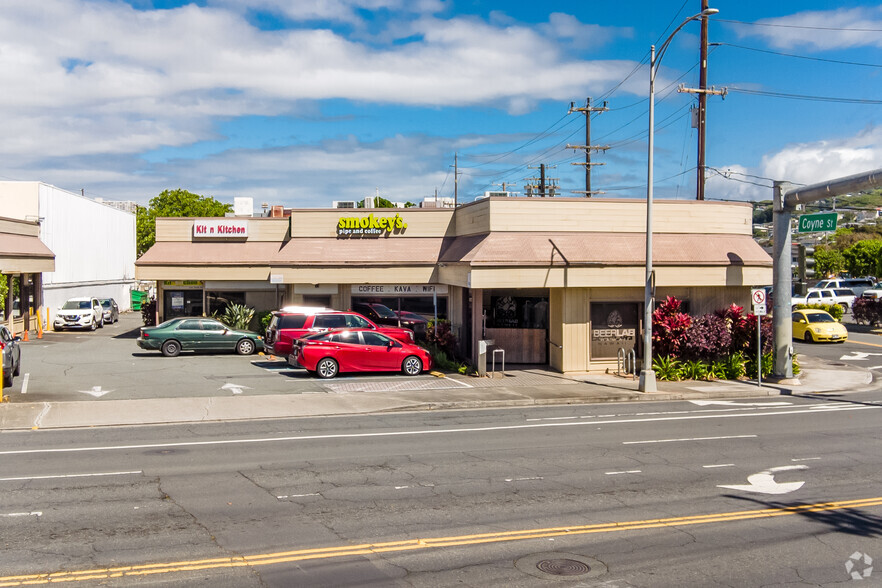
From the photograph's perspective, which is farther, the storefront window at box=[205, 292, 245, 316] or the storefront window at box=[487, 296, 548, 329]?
the storefront window at box=[205, 292, 245, 316]

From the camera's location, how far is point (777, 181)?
81.0 feet

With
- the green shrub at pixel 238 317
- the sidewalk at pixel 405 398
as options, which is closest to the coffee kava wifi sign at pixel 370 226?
the green shrub at pixel 238 317

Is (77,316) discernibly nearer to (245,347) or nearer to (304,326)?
(245,347)

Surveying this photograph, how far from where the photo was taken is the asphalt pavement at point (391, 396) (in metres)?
18.1

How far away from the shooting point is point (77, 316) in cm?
4178

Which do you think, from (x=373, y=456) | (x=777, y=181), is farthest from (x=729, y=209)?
(x=373, y=456)

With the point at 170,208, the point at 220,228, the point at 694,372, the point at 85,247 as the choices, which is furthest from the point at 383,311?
the point at 170,208

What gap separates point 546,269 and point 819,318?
66.9 feet

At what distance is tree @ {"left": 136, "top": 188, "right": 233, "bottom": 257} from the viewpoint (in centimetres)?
7694

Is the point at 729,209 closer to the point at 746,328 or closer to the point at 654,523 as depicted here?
the point at 746,328

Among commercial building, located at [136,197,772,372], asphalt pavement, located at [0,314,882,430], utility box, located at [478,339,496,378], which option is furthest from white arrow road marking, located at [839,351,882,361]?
utility box, located at [478,339,496,378]

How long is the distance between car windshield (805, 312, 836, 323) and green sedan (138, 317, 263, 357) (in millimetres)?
26451

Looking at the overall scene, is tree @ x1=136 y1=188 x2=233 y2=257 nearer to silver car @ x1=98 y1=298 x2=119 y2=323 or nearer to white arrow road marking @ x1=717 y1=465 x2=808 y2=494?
silver car @ x1=98 y1=298 x2=119 y2=323

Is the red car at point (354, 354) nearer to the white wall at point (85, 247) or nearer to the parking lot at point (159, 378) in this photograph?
the parking lot at point (159, 378)
